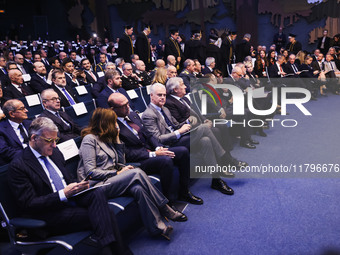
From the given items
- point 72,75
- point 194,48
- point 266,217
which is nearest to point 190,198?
point 266,217

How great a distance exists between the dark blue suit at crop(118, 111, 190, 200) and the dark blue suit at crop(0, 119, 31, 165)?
2.94ft

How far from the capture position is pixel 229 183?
10.6ft

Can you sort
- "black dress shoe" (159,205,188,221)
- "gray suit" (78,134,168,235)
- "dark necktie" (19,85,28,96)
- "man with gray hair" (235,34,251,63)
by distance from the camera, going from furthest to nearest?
"man with gray hair" (235,34,251,63) → "dark necktie" (19,85,28,96) → "black dress shoe" (159,205,188,221) → "gray suit" (78,134,168,235)

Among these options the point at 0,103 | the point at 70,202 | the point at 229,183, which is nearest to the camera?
the point at 70,202

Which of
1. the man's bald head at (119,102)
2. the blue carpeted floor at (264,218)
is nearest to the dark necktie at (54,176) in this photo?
the blue carpeted floor at (264,218)

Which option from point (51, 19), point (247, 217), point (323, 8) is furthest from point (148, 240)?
point (51, 19)

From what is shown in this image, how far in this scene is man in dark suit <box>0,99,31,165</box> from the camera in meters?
2.53

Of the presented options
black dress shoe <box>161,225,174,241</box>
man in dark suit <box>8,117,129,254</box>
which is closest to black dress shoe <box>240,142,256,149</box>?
black dress shoe <box>161,225,174,241</box>

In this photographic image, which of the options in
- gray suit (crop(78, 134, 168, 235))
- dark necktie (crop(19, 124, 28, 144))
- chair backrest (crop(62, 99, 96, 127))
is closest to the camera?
gray suit (crop(78, 134, 168, 235))

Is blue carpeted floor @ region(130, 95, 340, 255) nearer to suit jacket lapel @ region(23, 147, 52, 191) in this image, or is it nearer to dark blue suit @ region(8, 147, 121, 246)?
dark blue suit @ region(8, 147, 121, 246)

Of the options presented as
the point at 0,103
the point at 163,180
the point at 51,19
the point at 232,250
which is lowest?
the point at 232,250

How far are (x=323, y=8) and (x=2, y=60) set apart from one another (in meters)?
9.83

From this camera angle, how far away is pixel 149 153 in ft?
8.82

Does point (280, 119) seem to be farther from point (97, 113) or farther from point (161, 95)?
point (97, 113)
